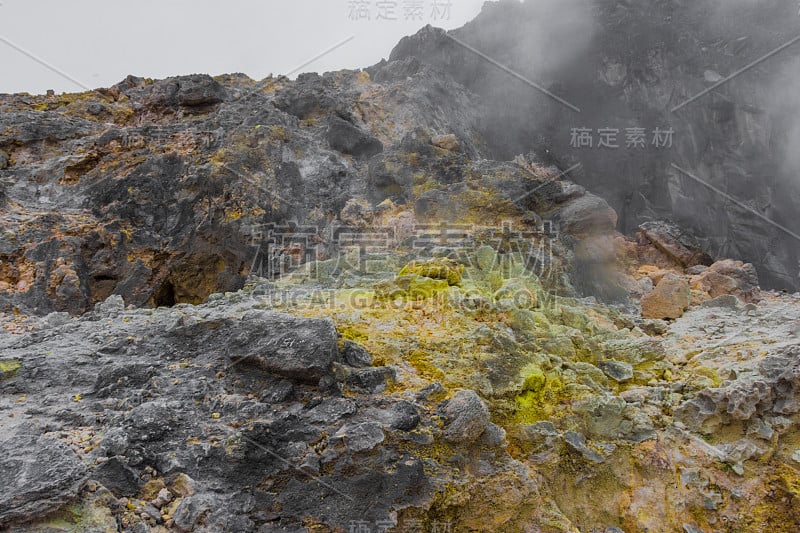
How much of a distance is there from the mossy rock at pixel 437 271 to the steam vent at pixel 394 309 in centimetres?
5

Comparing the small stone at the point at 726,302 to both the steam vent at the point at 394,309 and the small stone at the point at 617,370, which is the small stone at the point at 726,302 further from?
the small stone at the point at 617,370

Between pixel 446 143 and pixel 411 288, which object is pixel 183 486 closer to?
pixel 411 288

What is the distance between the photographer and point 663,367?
6465 millimetres

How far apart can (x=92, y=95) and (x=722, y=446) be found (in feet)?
63.4

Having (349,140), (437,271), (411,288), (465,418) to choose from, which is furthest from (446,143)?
(465,418)

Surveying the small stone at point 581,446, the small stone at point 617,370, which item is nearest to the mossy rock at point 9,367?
the small stone at point 581,446

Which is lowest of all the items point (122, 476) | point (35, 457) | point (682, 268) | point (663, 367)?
point (682, 268)

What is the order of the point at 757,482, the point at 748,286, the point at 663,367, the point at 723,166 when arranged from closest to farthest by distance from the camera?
the point at 757,482
the point at 663,367
the point at 748,286
the point at 723,166

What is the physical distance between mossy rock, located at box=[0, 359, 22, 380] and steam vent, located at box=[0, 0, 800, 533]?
0.8 inches

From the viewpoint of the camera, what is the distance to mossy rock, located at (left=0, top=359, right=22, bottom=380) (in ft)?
15.7

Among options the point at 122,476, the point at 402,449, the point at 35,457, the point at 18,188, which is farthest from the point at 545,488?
the point at 18,188

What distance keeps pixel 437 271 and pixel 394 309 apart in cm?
131

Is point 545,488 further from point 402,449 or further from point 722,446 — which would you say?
point 722,446

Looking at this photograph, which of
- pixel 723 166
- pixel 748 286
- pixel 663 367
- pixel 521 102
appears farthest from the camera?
pixel 521 102
